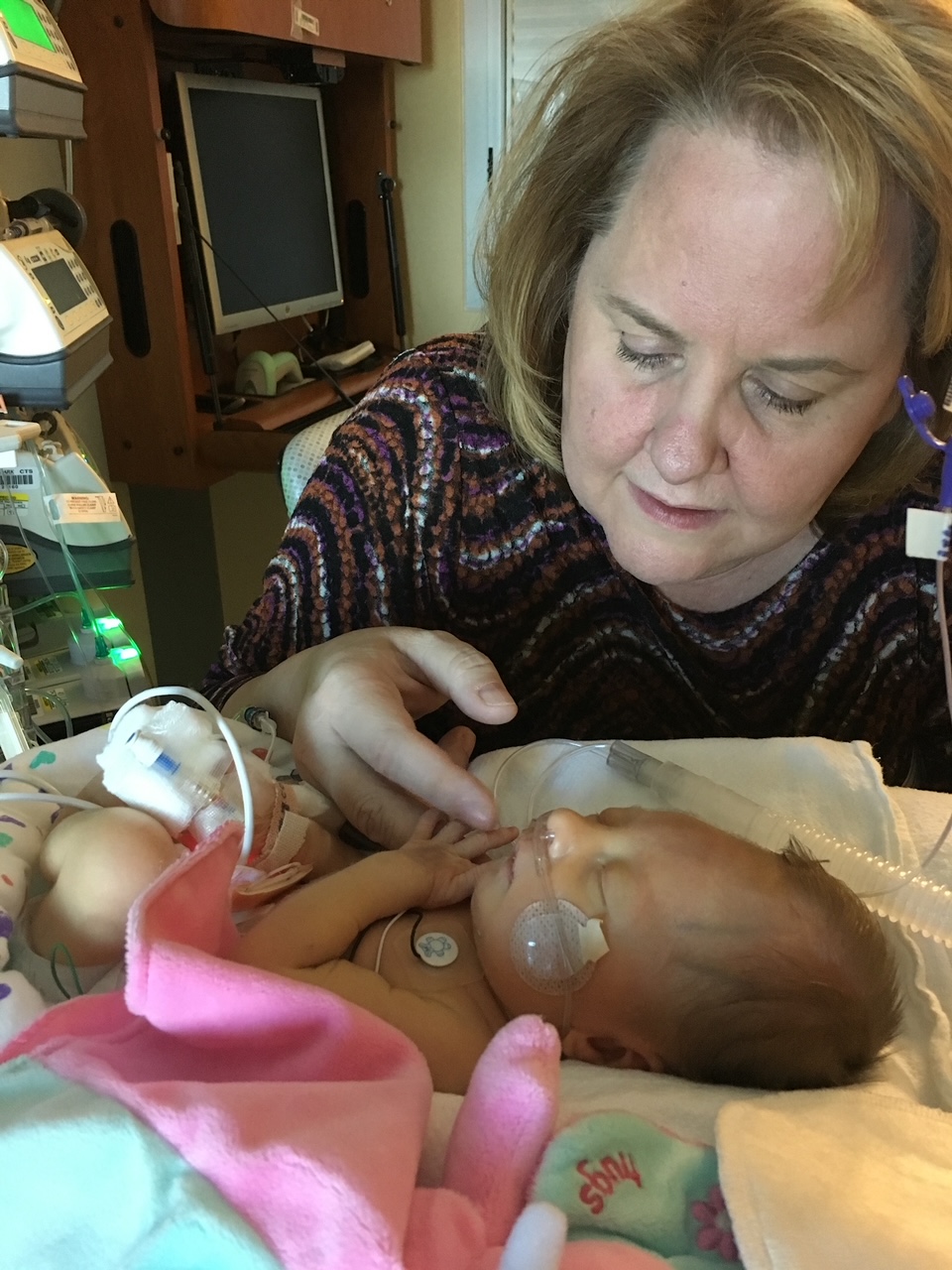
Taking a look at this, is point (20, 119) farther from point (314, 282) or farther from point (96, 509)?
point (314, 282)

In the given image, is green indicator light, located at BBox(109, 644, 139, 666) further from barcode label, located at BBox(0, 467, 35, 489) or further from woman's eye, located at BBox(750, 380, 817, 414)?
woman's eye, located at BBox(750, 380, 817, 414)

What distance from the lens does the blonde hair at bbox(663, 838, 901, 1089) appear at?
896mm

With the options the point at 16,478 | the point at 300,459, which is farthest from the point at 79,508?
the point at 300,459

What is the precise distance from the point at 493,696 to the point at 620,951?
0.28 m

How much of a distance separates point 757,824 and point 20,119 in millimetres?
1216

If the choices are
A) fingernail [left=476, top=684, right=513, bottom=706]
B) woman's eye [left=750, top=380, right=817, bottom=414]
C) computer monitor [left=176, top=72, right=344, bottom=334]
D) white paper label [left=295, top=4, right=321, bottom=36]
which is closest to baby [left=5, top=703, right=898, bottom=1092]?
fingernail [left=476, top=684, right=513, bottom=706]

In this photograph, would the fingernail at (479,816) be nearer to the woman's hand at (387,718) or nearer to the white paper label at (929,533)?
the woman's hand at (387,718)

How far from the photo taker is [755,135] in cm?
93

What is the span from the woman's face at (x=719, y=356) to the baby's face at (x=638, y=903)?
12.1 inches

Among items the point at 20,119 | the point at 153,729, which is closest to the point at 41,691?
the point at 153,729

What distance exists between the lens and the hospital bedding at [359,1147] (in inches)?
22.2

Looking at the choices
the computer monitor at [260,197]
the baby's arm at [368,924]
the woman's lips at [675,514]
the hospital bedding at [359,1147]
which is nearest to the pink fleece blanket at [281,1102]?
the hospital bedding at [359,1147]

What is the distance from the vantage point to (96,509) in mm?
1430

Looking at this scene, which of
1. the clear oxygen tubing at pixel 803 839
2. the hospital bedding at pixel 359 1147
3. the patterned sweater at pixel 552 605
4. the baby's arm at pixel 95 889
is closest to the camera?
the hospital bedding at pixel 359 1147
